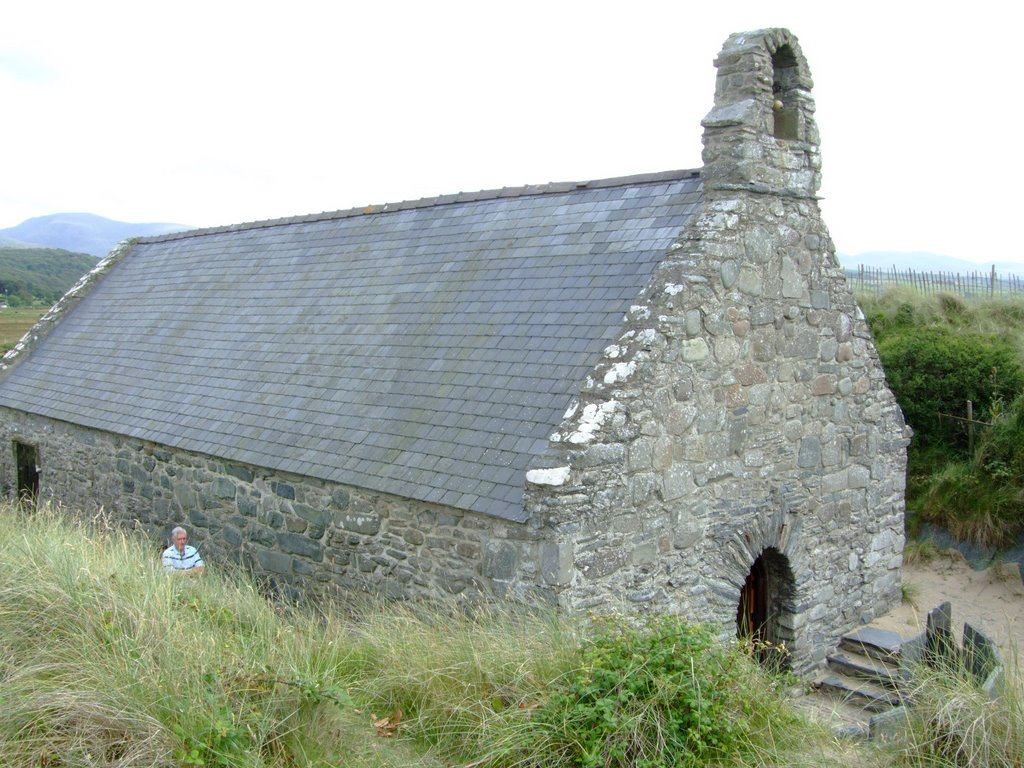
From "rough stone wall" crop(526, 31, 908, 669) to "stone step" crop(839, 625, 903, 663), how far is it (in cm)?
15

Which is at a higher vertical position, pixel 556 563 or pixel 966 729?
pixel 556 563

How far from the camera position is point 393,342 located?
33.2 feet

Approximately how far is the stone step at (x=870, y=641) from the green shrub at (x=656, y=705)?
510 cm

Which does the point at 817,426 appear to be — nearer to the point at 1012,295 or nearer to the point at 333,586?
the point at 333,586

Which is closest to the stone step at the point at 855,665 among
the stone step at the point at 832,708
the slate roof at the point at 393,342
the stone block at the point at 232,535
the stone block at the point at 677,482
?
the stone step at the point at 832,708

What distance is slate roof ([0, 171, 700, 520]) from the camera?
820 cm

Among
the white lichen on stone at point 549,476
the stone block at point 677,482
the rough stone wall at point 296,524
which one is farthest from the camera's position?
the stone block at point 677,482

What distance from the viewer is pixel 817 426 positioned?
9461 millimetres

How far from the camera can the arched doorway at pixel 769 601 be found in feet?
30.7

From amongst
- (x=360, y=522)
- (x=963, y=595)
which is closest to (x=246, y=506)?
(x=360, y=522)

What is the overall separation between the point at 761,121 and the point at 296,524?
605 cm

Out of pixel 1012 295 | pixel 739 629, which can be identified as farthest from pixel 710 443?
pixel 1012 295

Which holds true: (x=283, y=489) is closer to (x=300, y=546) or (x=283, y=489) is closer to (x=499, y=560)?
Result: (x=300, y=546)

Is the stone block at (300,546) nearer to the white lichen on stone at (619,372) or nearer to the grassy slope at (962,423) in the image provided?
the white lichen on stone at (619,372)
